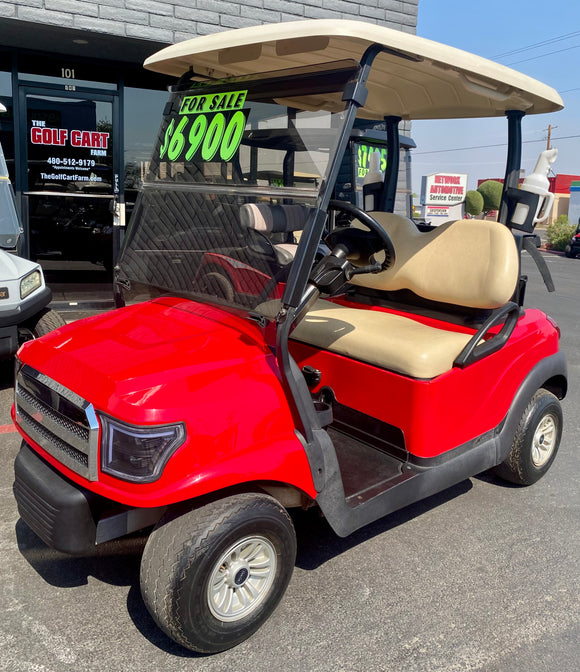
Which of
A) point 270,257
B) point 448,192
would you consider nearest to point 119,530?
point 270,257

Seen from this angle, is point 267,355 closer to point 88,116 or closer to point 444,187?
point 88,116

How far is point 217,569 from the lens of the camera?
195cm

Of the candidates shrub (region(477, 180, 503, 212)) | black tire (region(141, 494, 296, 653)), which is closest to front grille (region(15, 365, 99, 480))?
black tire (region(141, 494, 296, 653))

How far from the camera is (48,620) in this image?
2.16 meters

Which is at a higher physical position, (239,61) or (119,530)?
(239,61)

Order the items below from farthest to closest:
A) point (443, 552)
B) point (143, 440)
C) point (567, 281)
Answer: point (567, 281) → point (443, 552) → point (143, 440)

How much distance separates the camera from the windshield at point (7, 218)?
4.75 metres

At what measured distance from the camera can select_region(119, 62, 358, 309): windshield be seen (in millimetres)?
2221

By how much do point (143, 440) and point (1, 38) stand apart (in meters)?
6.47

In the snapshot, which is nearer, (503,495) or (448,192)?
(503,495)

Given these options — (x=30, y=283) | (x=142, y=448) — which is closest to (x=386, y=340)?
(x=142, y=448)

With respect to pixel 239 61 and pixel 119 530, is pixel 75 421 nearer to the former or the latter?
pixel 119 530

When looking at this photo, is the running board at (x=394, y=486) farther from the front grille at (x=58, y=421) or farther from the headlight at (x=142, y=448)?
the front grille at (x=58, y=421)

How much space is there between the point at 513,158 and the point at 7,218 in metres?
3.72
